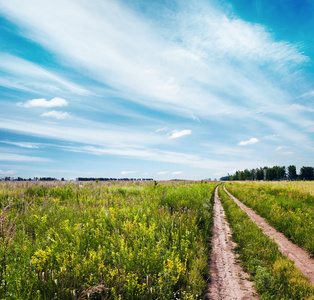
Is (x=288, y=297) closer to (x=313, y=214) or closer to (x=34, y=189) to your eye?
(x=313, y=214)

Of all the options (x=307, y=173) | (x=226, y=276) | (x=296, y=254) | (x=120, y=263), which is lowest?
(x=296, y=254)

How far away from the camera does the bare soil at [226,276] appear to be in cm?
397

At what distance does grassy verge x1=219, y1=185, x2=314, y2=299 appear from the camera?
13.3ft

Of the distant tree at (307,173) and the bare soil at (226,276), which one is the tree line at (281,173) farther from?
the bare soil at (226,276)

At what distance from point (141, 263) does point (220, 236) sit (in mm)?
4790

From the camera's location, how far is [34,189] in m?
13.2

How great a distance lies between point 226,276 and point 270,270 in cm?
124

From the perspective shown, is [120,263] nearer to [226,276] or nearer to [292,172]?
[226,276]

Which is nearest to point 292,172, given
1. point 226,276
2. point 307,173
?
point 307,173

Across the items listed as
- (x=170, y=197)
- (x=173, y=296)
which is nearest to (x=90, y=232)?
(x=173, y=296)

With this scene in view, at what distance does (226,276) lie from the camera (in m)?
4.66

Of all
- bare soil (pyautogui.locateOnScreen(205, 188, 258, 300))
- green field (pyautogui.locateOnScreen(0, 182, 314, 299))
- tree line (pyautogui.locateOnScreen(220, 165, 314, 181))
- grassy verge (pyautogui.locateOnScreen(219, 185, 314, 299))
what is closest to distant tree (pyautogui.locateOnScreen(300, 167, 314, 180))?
tree line (pyautogui.locateOnScreen(220, 165, 314, 181))

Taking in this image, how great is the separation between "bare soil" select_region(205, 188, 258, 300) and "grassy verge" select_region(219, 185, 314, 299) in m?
0.22

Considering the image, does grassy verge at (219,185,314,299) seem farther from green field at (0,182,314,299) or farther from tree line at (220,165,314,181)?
tree line at (220,165,314,181)
